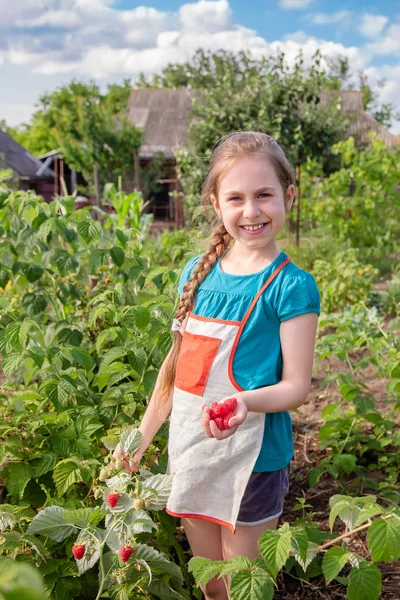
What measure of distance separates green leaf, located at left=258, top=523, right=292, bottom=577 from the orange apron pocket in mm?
382

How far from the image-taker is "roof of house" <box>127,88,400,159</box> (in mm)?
21953

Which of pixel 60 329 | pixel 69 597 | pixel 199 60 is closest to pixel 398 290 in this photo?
pixel 60 329

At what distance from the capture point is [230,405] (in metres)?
1.33

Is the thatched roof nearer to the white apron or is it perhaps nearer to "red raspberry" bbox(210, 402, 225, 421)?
the white apron

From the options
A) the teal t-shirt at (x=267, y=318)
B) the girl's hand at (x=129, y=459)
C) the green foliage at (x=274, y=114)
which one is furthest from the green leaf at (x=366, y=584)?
the green foliage at (x=274, y=114)

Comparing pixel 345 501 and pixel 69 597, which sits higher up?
pixel 345 501

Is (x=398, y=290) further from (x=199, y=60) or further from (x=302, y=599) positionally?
(x=199, y=60)

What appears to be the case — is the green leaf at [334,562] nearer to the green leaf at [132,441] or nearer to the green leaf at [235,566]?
the green leaf at [235,566]

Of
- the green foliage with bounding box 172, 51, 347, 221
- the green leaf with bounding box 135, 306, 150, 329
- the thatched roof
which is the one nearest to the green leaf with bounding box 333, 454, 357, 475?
the green leaf with bounding box 135, 306, 150, 329

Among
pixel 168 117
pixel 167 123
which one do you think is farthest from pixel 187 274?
pixel 168 117

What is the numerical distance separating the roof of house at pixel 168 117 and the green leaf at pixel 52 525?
65.3 feet

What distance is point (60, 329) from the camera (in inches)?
99.8

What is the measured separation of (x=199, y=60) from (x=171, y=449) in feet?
101

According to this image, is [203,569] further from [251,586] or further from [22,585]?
[22,585]
